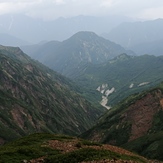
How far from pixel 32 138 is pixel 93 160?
2829 cm

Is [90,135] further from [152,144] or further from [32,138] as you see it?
[32,138]

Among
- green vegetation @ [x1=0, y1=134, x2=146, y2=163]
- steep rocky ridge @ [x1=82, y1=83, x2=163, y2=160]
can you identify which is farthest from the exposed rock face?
green vegetation @ [x1=0, y1=134, x2=146, y2=163]

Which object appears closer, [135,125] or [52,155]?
[52,155]

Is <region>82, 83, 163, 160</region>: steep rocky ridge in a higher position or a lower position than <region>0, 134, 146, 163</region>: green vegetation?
lower

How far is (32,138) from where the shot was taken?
225ft

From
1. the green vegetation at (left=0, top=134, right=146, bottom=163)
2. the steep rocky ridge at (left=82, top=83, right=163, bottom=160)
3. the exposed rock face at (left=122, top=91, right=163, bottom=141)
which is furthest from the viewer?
the exposed rock face at (left=122, top=91, right=163, bottom=141)

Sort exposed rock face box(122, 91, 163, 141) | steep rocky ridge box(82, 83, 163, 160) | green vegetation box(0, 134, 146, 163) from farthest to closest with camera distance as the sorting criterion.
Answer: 1. exposed rock face box(122, 91, 163, 141)
2. steep rocky ridge box(82, 83, 163, 160)
3. green vegetation box(0, 134, 146, 163)

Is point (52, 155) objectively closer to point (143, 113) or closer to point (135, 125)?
point (135, 125)

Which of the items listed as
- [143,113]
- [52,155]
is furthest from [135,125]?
[52,155]

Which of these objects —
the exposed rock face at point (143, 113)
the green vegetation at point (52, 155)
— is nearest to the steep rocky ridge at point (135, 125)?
the exposed rock face at point (143, 113)

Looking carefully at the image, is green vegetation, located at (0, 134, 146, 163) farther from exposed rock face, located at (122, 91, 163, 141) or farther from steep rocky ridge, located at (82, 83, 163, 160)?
exposed rock face, located at (122, 91, 163, 141)

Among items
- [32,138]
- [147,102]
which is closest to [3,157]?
[32,138]

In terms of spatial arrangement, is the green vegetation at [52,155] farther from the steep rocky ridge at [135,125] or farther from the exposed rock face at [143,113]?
the exposed rock face at [143,113]

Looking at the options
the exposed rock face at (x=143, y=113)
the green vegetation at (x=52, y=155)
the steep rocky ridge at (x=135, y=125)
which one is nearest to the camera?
the green vegetation at (x=52, y=155)
